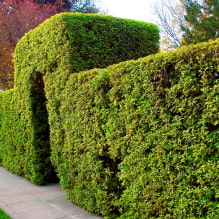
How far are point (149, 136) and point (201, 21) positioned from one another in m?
21.7

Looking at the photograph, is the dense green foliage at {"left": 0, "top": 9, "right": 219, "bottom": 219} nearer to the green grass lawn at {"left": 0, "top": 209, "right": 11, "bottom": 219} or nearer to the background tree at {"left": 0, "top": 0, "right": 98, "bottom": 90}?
the green grass lawn at {"left": 0, "top": 209, "right": 11, "bottom": 219}

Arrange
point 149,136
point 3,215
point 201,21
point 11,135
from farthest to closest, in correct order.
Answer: point 201,21, point 11,135, point 3,215, point 149,136

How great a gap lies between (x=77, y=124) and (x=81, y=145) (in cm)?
44

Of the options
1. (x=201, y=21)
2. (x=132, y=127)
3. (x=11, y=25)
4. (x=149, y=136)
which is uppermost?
(x=201, y=21)

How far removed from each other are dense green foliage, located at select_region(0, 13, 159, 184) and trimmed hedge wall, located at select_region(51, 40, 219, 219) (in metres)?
0.92

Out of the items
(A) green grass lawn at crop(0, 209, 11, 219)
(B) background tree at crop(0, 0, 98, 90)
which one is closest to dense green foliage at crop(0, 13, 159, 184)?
(A) green grass lawn at crop(0, 209, 11, 219)

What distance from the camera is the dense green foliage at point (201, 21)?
74.9 feet

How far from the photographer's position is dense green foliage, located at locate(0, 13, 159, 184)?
6.75 meters

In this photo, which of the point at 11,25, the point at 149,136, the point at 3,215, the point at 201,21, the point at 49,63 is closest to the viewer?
the point at 149,136

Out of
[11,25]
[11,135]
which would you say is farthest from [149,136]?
[11,25]

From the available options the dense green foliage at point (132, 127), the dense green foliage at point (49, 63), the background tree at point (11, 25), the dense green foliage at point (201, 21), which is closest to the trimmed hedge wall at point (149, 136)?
the dense green foliage at point (132, 127)

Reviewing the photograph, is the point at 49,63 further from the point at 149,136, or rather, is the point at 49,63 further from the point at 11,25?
the point at 11,25

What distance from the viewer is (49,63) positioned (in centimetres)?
709

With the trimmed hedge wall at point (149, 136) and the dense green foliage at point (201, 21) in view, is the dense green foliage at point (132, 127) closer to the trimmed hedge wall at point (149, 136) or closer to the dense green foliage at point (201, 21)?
the trimmed hedge wall at point (149, 136)
